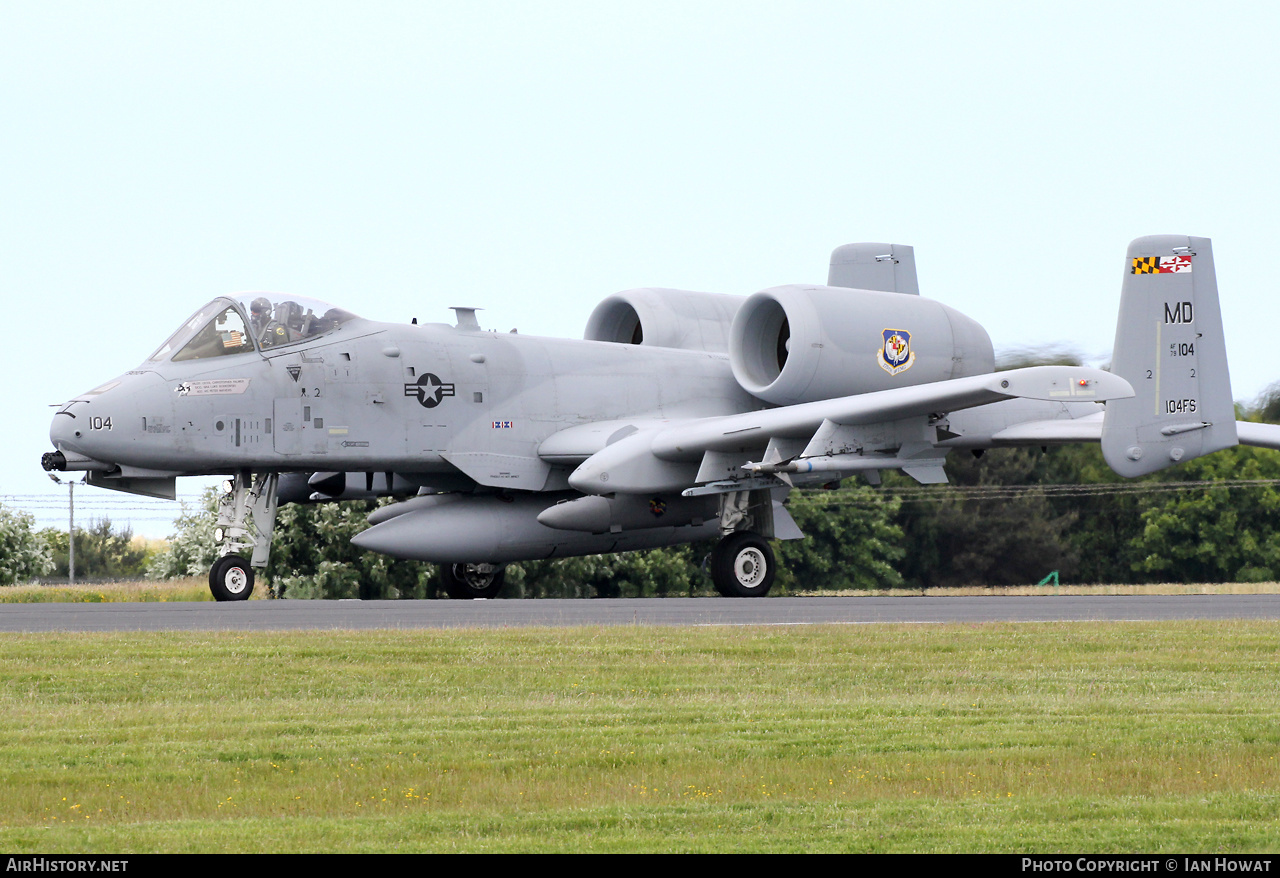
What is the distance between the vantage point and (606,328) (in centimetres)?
2469

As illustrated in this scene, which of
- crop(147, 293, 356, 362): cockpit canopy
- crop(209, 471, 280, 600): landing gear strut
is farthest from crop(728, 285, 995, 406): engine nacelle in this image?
crop(209, 471, 280, 600): landing gear strut

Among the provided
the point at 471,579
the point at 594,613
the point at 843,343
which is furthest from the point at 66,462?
the point at 843,343

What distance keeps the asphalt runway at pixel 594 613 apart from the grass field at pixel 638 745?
2057mm

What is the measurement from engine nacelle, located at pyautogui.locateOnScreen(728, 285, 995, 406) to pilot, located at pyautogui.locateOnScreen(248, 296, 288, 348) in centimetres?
610

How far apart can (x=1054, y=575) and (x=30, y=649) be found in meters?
30.7

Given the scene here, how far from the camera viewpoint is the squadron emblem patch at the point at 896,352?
21.5 m

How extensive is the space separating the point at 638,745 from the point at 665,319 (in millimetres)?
16248

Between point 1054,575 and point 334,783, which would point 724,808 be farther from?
point 1054,575

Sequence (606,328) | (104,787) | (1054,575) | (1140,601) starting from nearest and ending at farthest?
(104,787)
(1140,601)
(606,328)
(1054,575)

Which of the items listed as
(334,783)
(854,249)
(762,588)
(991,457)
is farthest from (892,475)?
(334,783)

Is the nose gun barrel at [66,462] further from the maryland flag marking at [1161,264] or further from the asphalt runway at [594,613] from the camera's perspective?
the maryland flag marking at [1161,264]

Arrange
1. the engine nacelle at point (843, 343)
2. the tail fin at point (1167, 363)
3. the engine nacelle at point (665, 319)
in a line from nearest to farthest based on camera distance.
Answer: the tail fin at point (1167, 363)
the engine nacelle at point (843, 343)
the engine nacelle at point (665, 319)

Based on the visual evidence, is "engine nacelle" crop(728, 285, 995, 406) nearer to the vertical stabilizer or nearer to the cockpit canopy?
the vertical stabilizer

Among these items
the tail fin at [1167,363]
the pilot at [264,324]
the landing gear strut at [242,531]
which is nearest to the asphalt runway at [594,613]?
the landing gear strut at [242,531]
